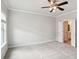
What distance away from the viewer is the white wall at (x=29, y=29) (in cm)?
598

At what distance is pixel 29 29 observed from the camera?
6.61m

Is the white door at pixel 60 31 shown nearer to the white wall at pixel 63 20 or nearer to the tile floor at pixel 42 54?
the white wall at pixel 63 20

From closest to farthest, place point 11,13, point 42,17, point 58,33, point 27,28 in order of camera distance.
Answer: point 11,13 < point 27,28 < point 42,17 < point 58,33

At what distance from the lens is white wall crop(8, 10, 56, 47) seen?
5.98 metres

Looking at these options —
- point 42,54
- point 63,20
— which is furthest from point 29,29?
point 63,20

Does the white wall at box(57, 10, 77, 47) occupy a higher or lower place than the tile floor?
higher

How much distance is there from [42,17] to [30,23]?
133cm

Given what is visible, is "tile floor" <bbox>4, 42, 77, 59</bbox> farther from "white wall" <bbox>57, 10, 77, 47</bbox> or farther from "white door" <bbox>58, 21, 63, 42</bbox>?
"white door" <bbox>58, 21, 63, 42</bbox>

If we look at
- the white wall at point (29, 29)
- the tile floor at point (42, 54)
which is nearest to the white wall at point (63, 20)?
the white wall at point (29, 29)

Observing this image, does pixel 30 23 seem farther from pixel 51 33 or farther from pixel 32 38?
pixel 51 33

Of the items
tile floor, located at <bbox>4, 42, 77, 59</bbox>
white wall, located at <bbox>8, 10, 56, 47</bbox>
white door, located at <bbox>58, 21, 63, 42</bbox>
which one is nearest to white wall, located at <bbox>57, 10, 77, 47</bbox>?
white door, located at <bbox>58, 21, 63, 42</bbox>

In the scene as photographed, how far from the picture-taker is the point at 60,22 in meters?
7.57

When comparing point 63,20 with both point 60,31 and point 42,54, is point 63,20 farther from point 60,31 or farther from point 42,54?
point 42,54

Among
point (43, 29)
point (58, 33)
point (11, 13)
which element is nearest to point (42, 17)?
point (43, 29)
